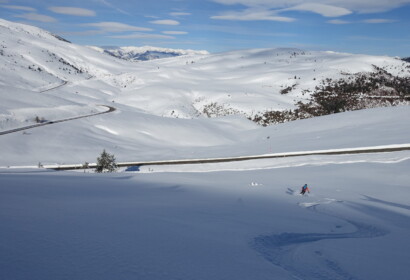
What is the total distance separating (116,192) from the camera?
10555 millimetres

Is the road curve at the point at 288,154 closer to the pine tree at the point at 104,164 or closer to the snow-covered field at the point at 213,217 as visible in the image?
the snow-covered field at the point at 213,217

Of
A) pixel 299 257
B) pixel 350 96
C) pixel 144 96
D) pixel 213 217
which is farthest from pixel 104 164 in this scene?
pixel 350 96

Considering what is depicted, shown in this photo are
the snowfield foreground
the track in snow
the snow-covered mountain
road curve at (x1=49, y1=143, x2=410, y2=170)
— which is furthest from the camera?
the snow-covered mountain

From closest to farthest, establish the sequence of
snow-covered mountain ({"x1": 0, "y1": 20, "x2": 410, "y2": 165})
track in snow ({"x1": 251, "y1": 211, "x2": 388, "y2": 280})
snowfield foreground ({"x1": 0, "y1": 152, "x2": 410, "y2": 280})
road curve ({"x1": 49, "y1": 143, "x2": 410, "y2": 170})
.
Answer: snowfield foreground ({"x1": 0, "y1": 152, "x2": 410, "y2": 280})
track in snow ({"x1": 251, "y1": 211, "x2": 388, "y2": 280})
road curve ({"x1": 49, "y1": 143, "x2": 410, "y2": 170})
snow-covered mountain ({"x1": 0, "y1": 20, "x2": 410, "y2": 165})

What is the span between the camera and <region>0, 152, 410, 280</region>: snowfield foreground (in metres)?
4.33

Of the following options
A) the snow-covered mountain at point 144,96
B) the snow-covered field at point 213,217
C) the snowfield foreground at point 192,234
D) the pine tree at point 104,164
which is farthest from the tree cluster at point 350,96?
the snowfield foreground at point 192,234

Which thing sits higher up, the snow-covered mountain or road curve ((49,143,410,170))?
the snow-covered mountain

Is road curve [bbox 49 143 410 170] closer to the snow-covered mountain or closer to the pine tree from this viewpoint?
the pine tree

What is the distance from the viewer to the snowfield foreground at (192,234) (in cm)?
433

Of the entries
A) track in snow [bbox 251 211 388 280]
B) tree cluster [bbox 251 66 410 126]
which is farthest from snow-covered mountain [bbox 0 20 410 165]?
track in snow [bbox 251 211 388 280]

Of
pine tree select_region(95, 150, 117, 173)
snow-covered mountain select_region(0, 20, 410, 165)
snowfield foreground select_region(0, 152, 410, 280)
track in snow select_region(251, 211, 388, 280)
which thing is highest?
snow-covered mountain select_region(0, 20, 410, 165)

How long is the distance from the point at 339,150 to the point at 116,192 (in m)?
21.0

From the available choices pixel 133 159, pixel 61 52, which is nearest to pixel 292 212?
pixel 133 159

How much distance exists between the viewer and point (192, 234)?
6156 mm
